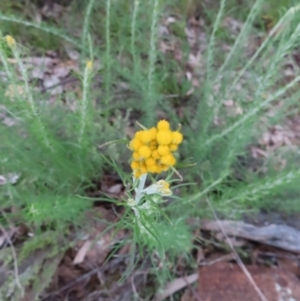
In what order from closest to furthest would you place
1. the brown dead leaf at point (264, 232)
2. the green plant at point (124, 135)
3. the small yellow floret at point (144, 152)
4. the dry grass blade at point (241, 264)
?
the small yellow floret at point (144, 152)
the green plant at point (124, 135)
the dry grass blade at point (241, 264)
the brown dead leaf at point (264, 232)

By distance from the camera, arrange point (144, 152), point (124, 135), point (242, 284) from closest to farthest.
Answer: point (144, 152) → point (242, 284) → point (124, 135)

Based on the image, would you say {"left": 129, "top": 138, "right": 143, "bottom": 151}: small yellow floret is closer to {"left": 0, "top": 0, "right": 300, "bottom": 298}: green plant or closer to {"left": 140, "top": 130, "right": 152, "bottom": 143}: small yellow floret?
{"left": 140, "top": 130, "right": 152, "bottom": 143}: small yellow floret

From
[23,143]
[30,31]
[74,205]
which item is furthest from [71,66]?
[74,205]

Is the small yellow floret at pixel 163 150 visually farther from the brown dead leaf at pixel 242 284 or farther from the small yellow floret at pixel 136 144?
the brown dead leaf at pixel 242 284

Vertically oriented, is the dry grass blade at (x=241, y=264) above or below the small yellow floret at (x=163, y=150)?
below

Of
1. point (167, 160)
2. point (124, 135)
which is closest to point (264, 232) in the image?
point (124, 135)

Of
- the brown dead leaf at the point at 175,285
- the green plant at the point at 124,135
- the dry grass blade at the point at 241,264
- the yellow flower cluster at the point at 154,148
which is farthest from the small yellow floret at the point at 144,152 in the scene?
the brown dead leaf at the point at 175,285

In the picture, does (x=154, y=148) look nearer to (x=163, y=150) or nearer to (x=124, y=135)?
(x=163, y=150)

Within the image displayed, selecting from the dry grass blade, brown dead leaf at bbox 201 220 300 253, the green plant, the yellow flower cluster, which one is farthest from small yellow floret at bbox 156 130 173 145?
brown dead leaf at bbox 201 220 300 253
